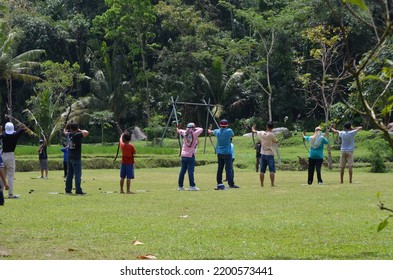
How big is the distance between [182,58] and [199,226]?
39495mm

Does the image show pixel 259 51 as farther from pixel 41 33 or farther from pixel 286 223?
pixel 286 223

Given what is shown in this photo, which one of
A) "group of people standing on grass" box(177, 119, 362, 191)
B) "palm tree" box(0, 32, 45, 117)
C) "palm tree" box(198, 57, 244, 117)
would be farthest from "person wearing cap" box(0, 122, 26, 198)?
"palm tree" box(198, 57, 244, 117)

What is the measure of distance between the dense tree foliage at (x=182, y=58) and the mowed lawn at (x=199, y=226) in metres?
29.4

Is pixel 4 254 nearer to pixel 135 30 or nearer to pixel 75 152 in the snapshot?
pixel 75 152

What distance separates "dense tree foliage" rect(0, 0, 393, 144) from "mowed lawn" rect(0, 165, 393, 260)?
1156 inches

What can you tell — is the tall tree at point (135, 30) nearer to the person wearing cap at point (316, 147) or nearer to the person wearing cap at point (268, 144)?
the person wearing cap at point (316, 147)

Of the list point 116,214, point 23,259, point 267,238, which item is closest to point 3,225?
point 116,214

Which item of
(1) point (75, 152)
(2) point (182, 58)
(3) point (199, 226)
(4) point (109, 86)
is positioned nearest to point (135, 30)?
(2) point (182, 58)

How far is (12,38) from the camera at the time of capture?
42219mm

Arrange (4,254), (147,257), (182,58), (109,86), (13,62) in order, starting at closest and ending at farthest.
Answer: (147,257) → (4,254) → (13,62) → (182,58) → (109,86)

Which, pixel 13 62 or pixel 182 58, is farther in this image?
pixel 182 58

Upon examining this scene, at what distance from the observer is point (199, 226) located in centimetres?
1070

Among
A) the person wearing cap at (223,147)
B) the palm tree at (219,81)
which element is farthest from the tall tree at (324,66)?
the person wearing cap at (223,147)

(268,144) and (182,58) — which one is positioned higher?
(182,58)
